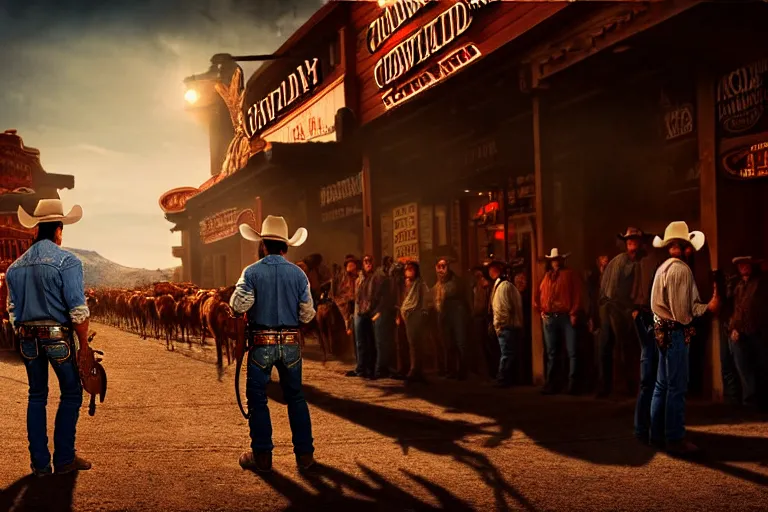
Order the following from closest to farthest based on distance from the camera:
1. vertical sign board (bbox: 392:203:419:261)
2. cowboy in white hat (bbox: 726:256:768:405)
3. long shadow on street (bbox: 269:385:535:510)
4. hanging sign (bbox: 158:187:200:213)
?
1. long shadow on street (bbox: 269:385:535:510)
2. cowboy in white hat (bbox: 726:256:768:405)
3. vertical sign board (bbox: 392:203:419:261)
4. hanging sign (bbox: 158:187:200:213)

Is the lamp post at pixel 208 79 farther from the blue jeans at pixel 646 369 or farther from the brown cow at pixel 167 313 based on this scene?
the blue jeans at pixel 646 369

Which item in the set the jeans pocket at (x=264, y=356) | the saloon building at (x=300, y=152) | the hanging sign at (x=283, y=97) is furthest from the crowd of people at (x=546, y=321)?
the hanging sign at (x=283, y=97)

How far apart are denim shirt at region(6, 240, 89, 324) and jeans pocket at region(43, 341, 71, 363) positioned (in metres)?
0.17

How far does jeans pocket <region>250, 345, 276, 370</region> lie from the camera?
6.63 metres

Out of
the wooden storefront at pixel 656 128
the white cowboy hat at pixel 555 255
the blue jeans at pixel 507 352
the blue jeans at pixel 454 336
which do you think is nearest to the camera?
the wooden storefront at pixel 656 128

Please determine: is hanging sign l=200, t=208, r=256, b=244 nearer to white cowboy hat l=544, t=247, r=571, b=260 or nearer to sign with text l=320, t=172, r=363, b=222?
sign with text l=320, t=172, r=363, b=222

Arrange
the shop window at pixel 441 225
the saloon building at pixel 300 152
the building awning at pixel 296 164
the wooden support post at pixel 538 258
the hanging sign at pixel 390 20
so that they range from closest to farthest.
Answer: the wooden support post at pixel 538 258 < the hanging sign at pixel 390 20 < the building awning at pixel 296 164 < the shop window at pixel 441 225 < the saloon building at pixel 300 152

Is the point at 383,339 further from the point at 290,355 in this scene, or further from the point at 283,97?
the point at 283,97

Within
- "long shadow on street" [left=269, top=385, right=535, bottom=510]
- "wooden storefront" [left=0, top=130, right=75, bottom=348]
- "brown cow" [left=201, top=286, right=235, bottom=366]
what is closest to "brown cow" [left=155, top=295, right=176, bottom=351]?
"brown cow" [left=201, top=286, right=235, bottom=366]

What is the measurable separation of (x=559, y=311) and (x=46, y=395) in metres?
6.44

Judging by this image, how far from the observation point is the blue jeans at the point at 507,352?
11672 mm

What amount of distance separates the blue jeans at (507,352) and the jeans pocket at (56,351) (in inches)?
257

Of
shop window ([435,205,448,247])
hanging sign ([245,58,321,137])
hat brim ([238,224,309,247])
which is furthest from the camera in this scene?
hanging sign ([245,58,321,137])

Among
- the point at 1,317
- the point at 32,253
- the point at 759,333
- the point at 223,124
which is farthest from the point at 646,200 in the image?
the point at 223,124
